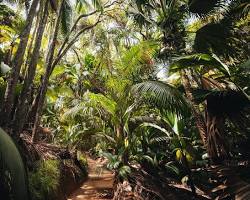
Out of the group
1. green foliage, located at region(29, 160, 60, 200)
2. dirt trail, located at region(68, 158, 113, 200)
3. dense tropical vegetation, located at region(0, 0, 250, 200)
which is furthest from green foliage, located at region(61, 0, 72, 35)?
green foliage, located at region(29, 160, 60, 200)

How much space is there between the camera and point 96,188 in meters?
7.62

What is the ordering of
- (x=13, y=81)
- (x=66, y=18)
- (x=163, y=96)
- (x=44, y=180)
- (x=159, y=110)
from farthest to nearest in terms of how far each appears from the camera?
(x=66, y=18) < (x=159, y=110) < (x=44, y=180) < (x=13, y=81) < (x=163, y=96)

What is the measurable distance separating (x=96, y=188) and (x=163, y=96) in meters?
3.45

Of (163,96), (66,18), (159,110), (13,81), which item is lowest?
(159,110)

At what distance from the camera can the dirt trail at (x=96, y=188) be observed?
22.3ft

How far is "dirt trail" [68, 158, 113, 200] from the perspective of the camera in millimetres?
6793

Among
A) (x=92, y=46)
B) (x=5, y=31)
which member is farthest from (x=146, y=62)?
(x=92, y=46)

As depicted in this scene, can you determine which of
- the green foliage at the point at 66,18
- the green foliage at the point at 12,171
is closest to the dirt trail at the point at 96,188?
the green foliage at the point at 12,171

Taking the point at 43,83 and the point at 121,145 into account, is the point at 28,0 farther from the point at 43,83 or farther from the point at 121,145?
the point at 121,145

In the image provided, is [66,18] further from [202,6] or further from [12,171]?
[12,171]

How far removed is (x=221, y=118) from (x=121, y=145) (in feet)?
7.76

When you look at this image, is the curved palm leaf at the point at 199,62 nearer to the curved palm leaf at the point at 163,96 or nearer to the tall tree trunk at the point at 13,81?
the curved palm leaf at the point at 163,96

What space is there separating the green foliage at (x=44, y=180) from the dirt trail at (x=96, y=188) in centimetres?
79

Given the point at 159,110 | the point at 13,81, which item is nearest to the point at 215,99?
the point at 159,110
